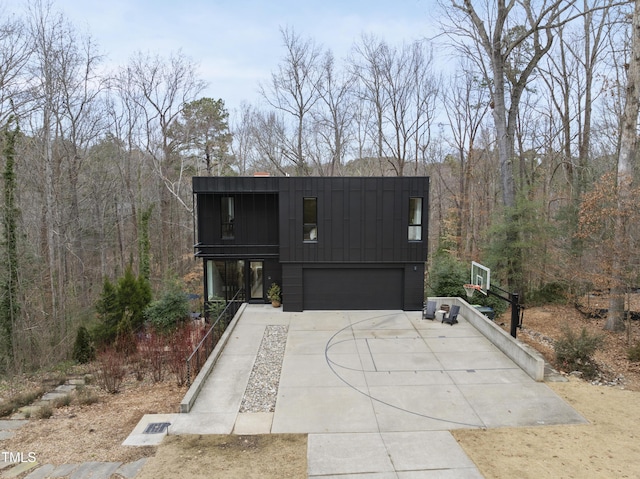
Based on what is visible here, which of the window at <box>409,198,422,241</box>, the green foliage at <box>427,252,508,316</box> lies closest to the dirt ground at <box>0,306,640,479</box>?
the green foliage at <box>427,252,508,316</box>

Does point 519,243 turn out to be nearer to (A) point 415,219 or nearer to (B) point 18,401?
(A) point 415,219

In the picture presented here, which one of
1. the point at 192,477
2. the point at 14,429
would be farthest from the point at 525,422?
the point at 14,429

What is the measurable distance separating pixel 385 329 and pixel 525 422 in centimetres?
534

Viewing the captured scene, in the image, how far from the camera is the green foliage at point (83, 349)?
41.8 ft

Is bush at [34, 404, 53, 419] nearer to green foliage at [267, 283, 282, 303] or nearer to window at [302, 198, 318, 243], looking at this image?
green foliage at [267, 283, 282, 303]

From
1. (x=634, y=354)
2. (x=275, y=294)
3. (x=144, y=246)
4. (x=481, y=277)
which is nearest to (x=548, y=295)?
(x=481, y=277)

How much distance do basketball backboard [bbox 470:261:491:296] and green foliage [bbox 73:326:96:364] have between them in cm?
1282

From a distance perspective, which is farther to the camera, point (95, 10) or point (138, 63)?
Answer: point (138, 63)

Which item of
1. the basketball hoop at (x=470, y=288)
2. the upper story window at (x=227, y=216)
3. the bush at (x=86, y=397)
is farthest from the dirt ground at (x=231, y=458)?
the upper story window at (x=227, y=216)

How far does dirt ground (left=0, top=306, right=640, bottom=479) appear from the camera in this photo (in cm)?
527

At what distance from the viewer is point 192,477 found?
5.11m

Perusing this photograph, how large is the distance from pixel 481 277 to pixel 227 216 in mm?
9173

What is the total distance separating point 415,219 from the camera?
1341cm

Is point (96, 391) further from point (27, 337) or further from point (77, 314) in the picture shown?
point (77, 314)
